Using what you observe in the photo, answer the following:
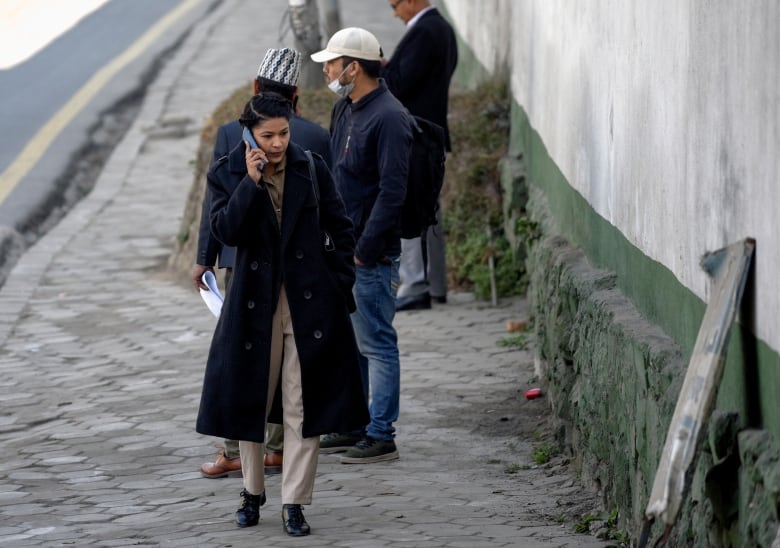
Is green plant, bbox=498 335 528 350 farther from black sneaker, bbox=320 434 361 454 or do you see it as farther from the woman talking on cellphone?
the woman talking on cellphone

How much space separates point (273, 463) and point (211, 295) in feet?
3.37

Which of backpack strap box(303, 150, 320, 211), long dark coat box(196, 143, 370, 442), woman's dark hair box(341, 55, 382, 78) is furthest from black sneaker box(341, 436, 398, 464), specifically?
woman's dark hair box(341, 55, 382, 78)

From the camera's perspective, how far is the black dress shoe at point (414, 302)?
423 inches

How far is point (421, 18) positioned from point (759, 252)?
5.89m

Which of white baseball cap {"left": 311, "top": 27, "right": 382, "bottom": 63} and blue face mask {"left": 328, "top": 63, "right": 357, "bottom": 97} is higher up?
white baseball cap {"left": 311, "top": 27, "right": 382, "bottom": 63}

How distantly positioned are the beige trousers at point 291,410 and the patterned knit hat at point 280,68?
1.09m

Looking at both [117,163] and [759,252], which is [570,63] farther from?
[117,163]

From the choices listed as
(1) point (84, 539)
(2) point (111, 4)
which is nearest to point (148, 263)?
(1) point (84, 539)

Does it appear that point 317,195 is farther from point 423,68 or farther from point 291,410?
point 423,68

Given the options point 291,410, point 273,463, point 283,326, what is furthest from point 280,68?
point 273,463

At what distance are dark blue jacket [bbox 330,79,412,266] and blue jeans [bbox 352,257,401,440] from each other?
0.50 ft

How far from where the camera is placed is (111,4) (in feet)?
91.0

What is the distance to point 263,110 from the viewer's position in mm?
5754

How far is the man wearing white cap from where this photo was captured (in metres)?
6.99
